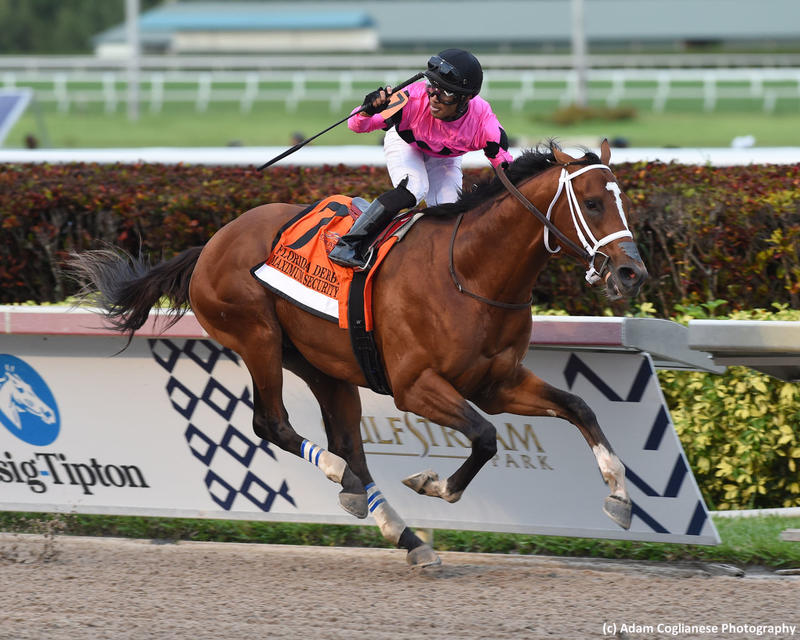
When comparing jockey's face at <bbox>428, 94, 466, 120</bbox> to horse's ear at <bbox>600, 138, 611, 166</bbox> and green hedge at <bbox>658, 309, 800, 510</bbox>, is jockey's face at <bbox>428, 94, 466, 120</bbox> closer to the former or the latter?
horse's ear at <bbox>600, 138, 611, 166</bbox>

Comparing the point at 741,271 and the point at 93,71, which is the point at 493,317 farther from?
the point at 93,71

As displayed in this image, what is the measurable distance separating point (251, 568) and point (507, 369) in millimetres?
1337

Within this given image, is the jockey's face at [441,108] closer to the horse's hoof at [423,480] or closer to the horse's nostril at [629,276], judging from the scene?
the horse's nostril at [629,276]

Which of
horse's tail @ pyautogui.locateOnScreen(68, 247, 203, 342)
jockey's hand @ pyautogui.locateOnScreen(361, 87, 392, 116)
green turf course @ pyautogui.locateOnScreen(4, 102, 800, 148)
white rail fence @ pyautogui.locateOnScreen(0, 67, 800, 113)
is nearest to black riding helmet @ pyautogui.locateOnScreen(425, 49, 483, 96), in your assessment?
jockey's hand @ pyautogui.locateOnScreen(361, 87, 392, 116)

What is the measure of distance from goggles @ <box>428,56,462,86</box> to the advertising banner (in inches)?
48.8

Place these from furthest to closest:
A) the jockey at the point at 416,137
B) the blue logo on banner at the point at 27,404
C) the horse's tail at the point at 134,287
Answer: the blue logo on banner at the point at 27,404
the horse's tail at the point at 134,287
the jockey at the point at 416,137

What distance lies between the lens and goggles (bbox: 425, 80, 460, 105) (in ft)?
15.3

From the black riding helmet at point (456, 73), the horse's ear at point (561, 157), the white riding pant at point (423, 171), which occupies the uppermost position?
the black riding helmet at point (456, 73)

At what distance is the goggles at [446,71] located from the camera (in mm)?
4602

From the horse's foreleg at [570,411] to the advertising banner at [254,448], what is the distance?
0.45 metres

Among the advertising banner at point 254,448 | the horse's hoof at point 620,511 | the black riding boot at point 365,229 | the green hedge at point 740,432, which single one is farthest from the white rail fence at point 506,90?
the horse's hoof at point 620,511

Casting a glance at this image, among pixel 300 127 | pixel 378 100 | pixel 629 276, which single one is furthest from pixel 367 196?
pixel 300 127

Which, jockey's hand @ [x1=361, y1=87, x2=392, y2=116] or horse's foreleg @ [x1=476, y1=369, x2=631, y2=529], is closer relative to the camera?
horse's foreleg @ [x1=476, y1=369, x2=631, y2=529]

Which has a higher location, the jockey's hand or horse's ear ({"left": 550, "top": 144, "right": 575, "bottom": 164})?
the jockey's hand
